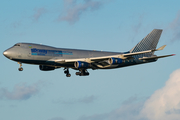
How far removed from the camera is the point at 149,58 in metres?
72.4

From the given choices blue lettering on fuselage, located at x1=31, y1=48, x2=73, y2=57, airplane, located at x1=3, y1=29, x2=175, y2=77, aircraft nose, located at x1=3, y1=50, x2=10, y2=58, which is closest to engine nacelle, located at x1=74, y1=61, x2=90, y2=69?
airplane, located at x1=3, y1=29, x2=175, y2=77

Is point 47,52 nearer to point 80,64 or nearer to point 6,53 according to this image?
point 80,64

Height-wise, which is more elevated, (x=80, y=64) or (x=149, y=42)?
(x=149, y=42)

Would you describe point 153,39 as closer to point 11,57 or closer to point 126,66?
point 126,66

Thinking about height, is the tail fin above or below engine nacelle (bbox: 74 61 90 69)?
above

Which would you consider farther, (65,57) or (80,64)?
(65,57)

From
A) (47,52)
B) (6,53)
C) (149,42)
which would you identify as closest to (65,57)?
(47,52)

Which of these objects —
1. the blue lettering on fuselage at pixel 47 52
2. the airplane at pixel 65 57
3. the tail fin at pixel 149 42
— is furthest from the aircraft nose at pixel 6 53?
the tail fin at pixel 149 42

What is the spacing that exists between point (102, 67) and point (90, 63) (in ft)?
15.8

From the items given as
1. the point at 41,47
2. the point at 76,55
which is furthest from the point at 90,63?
the point at 41,47

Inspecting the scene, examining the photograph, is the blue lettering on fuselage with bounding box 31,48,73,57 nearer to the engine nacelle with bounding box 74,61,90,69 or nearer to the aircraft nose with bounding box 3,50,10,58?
the engine nacelle with bounding box 74,61,90,69

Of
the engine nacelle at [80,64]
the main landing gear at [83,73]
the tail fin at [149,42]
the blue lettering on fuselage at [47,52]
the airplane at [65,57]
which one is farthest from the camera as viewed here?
the tail fin at [149,42]

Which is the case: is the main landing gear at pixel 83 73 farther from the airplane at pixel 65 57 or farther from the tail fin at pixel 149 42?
the tail fin at pixel 149 42

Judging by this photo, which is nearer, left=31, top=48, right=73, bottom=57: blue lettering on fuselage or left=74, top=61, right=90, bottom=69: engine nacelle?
left=31, top=48, right=73, bottom=57: blue lettering on fuselage
